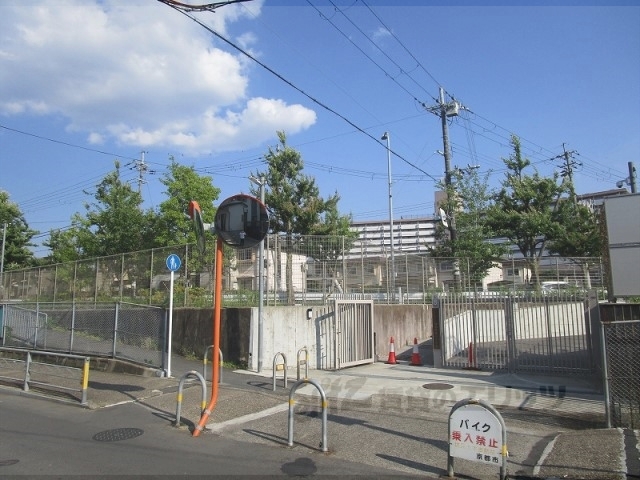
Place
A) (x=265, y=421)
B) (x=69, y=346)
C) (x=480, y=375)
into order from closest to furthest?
(x=265, y=421), (x=480, y=375), (x=69, y=346)

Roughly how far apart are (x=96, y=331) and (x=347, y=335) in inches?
290

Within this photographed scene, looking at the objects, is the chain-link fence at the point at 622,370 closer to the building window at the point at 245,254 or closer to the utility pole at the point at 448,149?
the building window at the point at 245,254

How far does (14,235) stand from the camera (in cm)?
3844

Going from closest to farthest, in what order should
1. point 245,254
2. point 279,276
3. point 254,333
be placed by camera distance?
point 254,333
point 279,276
point 245,254

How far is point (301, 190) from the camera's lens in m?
29.5

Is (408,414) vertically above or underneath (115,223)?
underneath

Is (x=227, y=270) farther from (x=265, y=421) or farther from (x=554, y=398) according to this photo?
(x=554, y=398)

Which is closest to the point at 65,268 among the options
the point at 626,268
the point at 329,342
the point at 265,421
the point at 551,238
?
the point at 329,342

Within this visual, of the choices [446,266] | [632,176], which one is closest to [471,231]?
[446,266]

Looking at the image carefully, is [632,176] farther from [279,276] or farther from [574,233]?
[279,276]

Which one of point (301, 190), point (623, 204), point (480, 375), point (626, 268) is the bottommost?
point (480, 375)

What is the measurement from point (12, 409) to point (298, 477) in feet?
21.4

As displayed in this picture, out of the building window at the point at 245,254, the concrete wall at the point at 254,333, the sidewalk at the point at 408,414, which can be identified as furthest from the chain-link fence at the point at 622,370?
the building window at the point at 245,254

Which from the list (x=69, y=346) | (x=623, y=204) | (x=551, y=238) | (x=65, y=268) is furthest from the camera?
(x=551, y=238)
